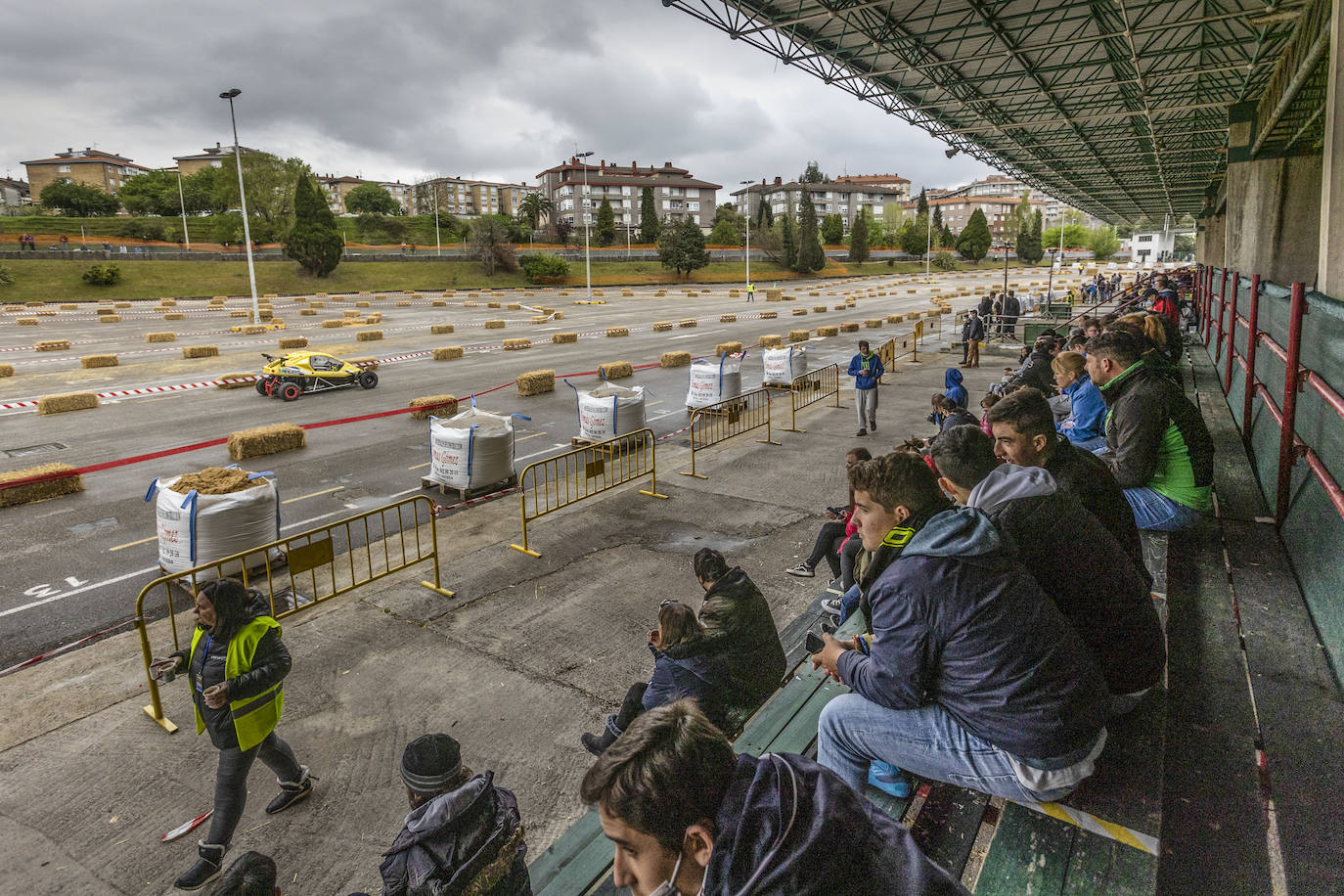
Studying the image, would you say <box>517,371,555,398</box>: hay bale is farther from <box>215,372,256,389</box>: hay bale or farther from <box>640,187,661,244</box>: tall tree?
<box>640,187,661,244</box>: tall tree

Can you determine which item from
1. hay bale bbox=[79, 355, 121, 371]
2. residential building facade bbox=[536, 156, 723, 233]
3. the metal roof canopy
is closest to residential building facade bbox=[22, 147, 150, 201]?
residential building facade bbox=[536, 156, 723, 233]

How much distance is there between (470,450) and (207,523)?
385 centimetres

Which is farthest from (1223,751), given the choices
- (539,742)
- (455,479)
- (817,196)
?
(817,196)

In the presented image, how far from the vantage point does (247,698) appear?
431cm

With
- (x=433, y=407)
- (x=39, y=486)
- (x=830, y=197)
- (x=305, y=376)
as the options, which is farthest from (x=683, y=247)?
(x=830, y=197)

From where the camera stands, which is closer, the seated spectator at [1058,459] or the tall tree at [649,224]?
the seated spectator at [1058,459]

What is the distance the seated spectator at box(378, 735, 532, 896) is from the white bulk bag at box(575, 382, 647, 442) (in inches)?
432

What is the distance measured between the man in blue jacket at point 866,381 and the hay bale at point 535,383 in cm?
1001

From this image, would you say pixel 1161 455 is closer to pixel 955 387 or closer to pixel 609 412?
pixel 955 387

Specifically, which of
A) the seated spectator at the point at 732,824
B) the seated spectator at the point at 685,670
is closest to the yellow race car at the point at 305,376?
the seated spectator at the point at 685,670

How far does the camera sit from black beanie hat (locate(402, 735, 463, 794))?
10.1 ft

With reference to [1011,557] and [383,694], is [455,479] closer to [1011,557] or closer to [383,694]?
[383,694]

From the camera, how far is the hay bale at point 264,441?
14039mm

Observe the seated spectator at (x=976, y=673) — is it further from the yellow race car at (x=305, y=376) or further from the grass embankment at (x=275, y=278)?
the grass embankment at (x=275, y=278)
